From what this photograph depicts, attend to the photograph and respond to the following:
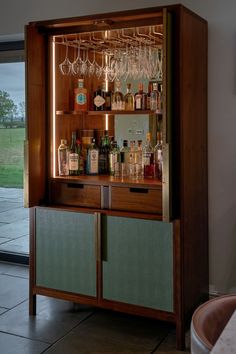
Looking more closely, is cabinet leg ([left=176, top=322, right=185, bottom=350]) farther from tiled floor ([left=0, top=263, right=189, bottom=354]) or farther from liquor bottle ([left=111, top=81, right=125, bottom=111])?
liquor bottle ([left=111, top=81, right=125, bottom=111])

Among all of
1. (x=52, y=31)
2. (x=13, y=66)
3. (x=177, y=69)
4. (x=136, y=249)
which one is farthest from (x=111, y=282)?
(x=13, y=66)

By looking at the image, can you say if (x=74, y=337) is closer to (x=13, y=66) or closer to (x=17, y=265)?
(x=17, y=265)

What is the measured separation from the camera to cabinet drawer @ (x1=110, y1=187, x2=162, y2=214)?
303 cm

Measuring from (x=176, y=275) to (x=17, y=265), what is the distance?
205 cm

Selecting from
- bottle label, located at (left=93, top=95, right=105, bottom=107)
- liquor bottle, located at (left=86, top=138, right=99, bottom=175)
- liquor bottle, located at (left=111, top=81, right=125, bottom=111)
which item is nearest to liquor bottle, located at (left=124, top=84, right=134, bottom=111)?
liquor bottle, located at (left=111, top=81, right=125, bottom=111)

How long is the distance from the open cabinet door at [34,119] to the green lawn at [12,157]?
1225 millimetres

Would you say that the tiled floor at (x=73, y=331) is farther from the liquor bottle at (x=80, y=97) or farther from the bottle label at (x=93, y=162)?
the liquor bottle at (x=80, y=97)

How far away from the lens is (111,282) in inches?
122

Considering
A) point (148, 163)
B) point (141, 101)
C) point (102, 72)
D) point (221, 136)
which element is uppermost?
point (102, 72)

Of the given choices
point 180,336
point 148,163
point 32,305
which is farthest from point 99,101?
point 180,336

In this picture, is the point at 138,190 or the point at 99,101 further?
the point at 99,101

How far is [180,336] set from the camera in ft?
9.46

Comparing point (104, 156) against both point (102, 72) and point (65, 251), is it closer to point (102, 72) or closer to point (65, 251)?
point (102, 72)

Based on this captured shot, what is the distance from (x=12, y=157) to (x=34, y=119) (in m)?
1.40
